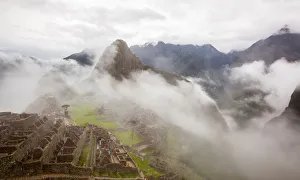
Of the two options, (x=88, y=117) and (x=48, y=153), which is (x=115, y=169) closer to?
(x=48, y=153)

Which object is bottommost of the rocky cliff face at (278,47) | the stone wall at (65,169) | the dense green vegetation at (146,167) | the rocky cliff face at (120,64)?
the dense green vegetation at (146,167)

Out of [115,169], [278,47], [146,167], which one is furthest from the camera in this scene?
[278,47]

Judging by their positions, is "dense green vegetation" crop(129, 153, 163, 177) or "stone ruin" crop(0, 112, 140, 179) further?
"dense green vegetation" crop(129, 153, 163, 177)

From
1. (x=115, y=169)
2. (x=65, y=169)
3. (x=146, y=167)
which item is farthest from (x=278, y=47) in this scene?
(x=65, y=169)

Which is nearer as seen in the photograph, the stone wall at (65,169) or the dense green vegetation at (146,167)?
the stone wall at (65,169)

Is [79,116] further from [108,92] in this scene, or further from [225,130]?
[225,130]

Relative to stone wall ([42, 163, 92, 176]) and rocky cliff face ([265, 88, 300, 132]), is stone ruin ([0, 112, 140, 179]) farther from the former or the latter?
rocky cliff face ([265, 88, 300, 132])

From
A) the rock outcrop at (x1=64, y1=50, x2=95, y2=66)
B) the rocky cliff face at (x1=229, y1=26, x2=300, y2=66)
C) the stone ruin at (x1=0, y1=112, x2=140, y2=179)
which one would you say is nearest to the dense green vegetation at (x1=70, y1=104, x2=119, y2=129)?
the stone ruin at (x1=0, y1=112, x2=140, y2=179)

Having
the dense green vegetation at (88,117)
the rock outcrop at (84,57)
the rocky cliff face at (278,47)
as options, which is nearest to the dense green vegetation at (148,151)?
the dense green vegetation at (88,117)

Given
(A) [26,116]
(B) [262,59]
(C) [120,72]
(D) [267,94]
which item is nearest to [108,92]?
(C) [120,72]

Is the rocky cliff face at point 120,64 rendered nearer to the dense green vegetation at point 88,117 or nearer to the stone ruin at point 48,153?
the dense green vegetation at point 88,117

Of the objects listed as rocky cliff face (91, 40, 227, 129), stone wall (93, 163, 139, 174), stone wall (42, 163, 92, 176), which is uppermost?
rocky cliff face (91, 40, 227, 129)
